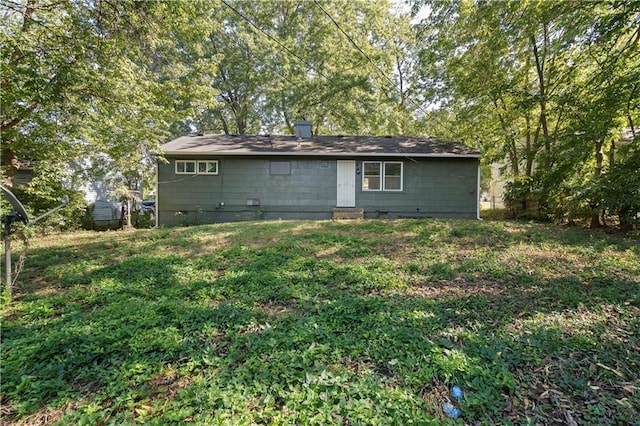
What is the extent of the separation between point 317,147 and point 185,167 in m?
4.86

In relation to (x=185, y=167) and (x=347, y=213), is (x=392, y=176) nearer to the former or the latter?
(x=347, y=213)

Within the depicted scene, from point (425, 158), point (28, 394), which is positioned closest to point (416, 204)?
point (425, 158)

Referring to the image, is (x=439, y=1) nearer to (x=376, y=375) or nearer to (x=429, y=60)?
(x=429, y=60)

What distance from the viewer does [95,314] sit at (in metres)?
3.04

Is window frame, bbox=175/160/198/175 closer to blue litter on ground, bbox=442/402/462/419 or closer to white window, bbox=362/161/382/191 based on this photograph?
white window, bbox=362/161/382/191

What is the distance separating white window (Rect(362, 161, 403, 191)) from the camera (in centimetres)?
1079

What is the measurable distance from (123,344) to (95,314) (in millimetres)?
828

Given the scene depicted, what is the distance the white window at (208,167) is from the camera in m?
10.5

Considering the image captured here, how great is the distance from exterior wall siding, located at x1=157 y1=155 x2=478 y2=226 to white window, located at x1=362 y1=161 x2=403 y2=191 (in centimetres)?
19

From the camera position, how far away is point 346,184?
10.7 m

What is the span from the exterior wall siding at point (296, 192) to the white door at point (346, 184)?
7.3 inches

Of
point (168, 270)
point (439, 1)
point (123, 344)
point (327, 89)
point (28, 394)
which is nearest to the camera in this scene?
point (28, 394)

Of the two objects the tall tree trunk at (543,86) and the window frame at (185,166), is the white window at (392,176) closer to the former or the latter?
the tall tree trunk at (543,86)

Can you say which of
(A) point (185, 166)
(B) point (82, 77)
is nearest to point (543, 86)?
(B) point (82, 77)
